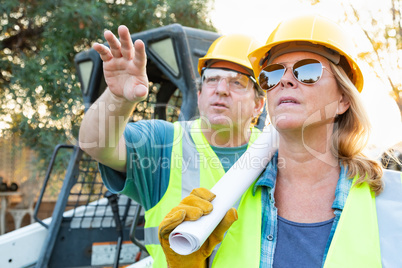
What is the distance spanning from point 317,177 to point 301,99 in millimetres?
357

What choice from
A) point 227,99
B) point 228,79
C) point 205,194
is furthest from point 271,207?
point 228,79

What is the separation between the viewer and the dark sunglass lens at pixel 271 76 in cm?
164

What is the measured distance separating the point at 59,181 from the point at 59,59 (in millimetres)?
2415

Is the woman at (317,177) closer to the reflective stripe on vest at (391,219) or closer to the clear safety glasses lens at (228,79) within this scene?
the reflective stripe on vest at (391,219)

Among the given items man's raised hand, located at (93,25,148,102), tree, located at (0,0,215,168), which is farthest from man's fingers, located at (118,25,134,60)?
tree, located at (0,0,215,168)

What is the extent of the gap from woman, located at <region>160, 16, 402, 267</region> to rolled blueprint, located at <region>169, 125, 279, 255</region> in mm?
51

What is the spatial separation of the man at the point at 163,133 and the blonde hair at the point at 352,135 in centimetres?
69

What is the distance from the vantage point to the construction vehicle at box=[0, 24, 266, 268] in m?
3.18

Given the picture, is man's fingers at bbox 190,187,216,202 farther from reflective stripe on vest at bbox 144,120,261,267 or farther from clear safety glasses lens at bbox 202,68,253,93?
clear safety glasses lens at bbox 202,68,253,93

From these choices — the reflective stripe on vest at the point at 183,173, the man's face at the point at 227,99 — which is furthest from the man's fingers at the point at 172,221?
the man's face at the point at 227,99

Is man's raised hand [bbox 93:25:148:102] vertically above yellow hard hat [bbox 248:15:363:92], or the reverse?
yellow hard hat [bbox 248:15:363:92]

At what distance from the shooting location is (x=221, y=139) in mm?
2398

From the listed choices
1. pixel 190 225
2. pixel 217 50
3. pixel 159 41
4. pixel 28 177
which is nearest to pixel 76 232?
pixel 159 41

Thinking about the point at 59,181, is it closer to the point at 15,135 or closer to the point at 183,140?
the point at 15,135
